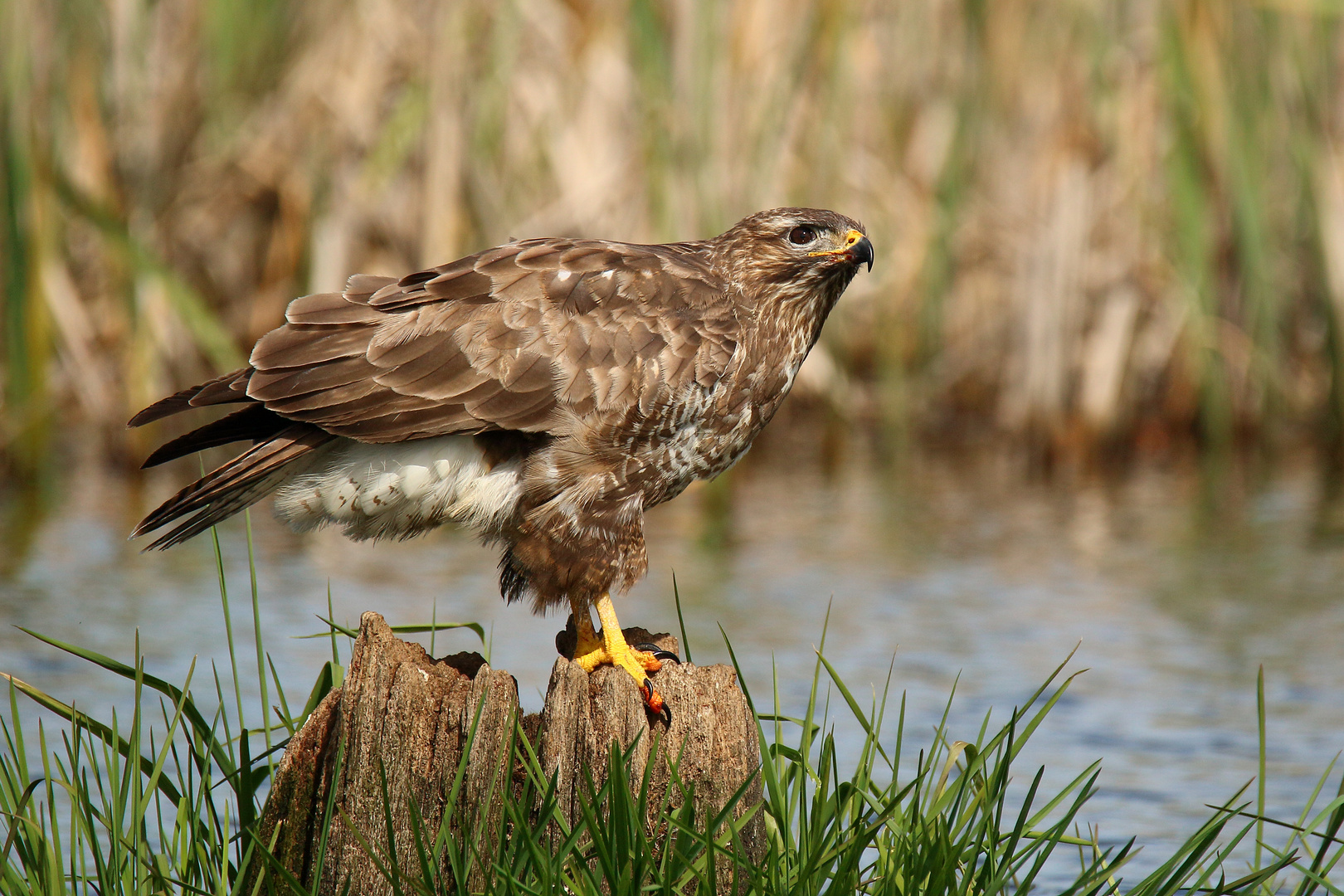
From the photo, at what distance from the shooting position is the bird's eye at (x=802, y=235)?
4527 mm

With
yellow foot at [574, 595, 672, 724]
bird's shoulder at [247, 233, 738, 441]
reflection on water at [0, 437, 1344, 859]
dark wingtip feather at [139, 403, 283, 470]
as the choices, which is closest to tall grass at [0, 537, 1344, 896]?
yellow foot at [574, 595, 672, 724]

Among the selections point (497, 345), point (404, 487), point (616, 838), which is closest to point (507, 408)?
point (497, 345)

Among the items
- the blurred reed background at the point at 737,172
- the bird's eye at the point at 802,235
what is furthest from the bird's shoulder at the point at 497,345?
the blurred reed background at the point at 737,172

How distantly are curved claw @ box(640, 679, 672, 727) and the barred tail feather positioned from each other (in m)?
1.04

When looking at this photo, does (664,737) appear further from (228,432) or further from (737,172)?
(737,172)

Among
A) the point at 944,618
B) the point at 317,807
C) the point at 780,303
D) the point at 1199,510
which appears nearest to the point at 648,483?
the point at 780,303

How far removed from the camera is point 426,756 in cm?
347

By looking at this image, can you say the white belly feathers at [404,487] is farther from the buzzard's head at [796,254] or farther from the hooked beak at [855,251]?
the hooked beak at [855,251]

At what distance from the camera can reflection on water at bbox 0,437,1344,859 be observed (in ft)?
19.9

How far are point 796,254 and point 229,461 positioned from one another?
1.57 meters

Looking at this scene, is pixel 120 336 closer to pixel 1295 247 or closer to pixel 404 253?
pixel 404 253

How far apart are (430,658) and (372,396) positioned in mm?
816

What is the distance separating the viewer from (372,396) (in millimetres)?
4102

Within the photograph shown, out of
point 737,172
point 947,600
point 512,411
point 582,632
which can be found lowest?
point 582,632
